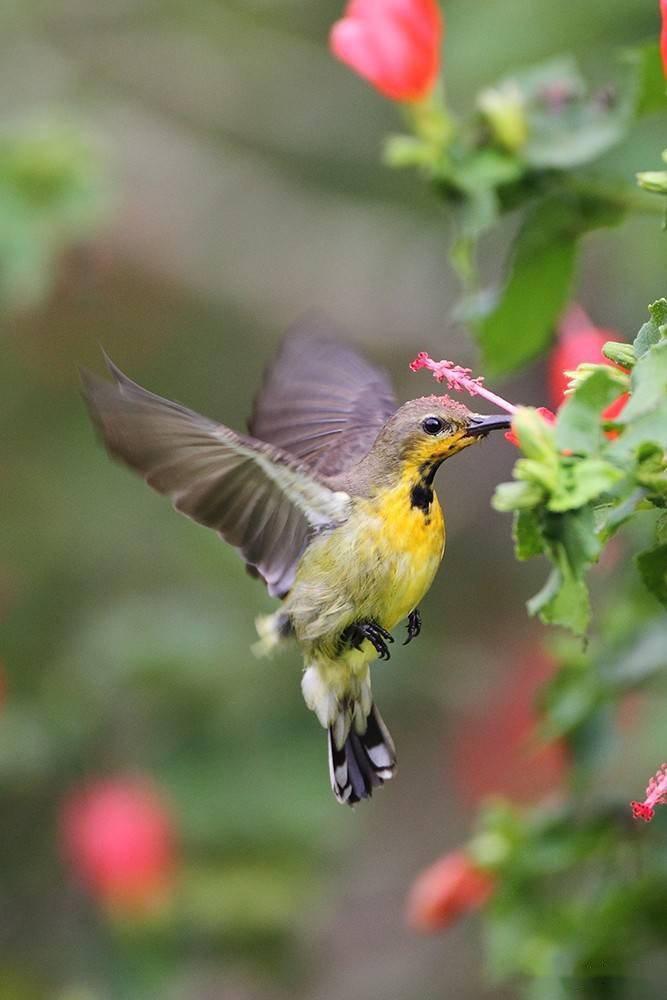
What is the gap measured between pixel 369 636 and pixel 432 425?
0.31 m

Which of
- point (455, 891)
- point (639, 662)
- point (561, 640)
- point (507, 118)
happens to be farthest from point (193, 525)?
point (507, 118)

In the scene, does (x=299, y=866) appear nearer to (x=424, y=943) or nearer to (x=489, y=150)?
(x=424, y=943)

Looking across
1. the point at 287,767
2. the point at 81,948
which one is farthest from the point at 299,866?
the point at 81,948

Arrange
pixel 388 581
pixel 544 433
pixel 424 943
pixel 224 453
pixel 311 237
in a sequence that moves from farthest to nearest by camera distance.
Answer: pixel 424 943 → pixel 311 237 → pixel 388 581 → pixel 224 453 → pixel 544 433

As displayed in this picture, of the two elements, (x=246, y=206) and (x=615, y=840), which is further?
(x=246, y=206)

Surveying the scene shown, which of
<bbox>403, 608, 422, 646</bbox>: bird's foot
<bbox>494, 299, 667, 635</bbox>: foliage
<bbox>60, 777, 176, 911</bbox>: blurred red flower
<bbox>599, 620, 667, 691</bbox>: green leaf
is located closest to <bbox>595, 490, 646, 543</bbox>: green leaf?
<bbox>494, 299, 667, 635</bbox>: foliage

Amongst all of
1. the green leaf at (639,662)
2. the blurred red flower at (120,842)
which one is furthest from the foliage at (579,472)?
the blurred red flower at (120,842)

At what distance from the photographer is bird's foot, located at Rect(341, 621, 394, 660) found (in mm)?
2062

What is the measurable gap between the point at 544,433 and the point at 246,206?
12.1 ft

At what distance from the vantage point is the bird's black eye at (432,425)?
1.96 m

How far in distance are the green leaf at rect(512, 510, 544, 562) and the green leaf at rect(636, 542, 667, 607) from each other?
0.20 m

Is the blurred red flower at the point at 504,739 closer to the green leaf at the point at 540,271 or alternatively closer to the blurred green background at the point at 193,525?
the blurred green background at the point at 193,525

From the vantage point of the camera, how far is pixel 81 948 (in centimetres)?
382

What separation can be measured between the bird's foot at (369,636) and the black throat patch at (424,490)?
174mm
